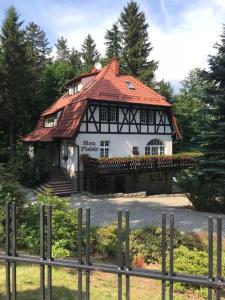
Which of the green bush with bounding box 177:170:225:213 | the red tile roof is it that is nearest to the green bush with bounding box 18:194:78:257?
the green bush with bounding box 177:170:225:213

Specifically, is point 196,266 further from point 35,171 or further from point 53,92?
point 53,92

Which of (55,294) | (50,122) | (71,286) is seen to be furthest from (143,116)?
(55,294)

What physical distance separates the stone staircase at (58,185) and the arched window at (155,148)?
24.2ft

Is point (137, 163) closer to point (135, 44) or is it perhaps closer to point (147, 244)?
point (147, 244)

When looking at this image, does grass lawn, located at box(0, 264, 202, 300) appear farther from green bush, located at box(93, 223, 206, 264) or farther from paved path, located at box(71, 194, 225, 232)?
paved path, located at box(71, 194, 225, 232)

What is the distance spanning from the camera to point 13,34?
106 ft

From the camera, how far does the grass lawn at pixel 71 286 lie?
5.62 metres

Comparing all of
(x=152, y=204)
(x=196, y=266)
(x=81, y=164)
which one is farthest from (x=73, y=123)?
(x=196, y=266)

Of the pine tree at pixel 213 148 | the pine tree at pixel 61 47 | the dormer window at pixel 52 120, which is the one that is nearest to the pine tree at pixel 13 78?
the dormer window at pixel 52 120

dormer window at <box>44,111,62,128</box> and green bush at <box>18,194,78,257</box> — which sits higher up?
dormer window at <box>44,111,62,128</box>

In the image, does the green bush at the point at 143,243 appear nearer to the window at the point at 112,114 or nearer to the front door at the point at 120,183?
the front door at the point at 120,183

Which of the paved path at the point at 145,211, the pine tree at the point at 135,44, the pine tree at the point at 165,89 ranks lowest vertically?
the paved path at the point at 145,211

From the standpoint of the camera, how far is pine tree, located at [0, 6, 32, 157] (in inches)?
1225

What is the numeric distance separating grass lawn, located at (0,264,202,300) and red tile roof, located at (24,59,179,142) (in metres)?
17.9
